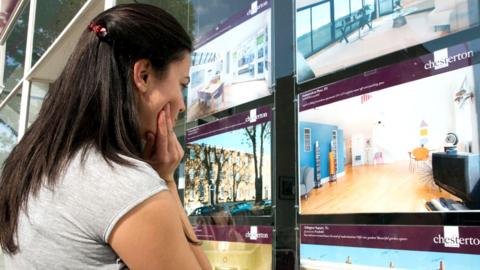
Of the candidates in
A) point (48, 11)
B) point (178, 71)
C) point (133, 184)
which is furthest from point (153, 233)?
point (48, 11)

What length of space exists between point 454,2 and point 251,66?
740mm

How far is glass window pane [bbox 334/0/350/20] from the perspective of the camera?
1.21 m

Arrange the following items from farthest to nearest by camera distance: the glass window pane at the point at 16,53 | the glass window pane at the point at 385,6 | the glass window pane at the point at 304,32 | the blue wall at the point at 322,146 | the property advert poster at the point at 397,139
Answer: the glass window pane at the point at 16,53
the glass window pane at the point at 304,32
the blue wall at the point at 322,146
the glass window pane at the point at 385,6
the property advert poster at the point at 397,139

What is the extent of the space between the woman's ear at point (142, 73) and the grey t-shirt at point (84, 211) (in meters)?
0.17

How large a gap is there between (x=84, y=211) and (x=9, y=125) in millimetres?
4440

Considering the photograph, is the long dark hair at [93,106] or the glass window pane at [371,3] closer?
the long dark hair at [93,106]

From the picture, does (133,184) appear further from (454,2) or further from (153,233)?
(454,2)

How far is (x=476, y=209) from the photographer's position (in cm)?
89

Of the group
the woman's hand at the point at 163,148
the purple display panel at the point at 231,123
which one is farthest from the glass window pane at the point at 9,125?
the woman's hand at the point at 163,148

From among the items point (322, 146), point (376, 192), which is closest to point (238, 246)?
point (322, 146)

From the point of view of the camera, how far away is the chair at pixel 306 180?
4.16 feet

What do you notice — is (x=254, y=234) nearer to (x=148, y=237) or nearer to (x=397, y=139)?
(x=397, y=139)

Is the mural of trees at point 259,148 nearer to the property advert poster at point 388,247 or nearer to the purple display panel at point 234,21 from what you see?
the property advert poster at point 388,247

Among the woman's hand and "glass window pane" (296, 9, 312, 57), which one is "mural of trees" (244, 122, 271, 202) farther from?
the woman's hand
